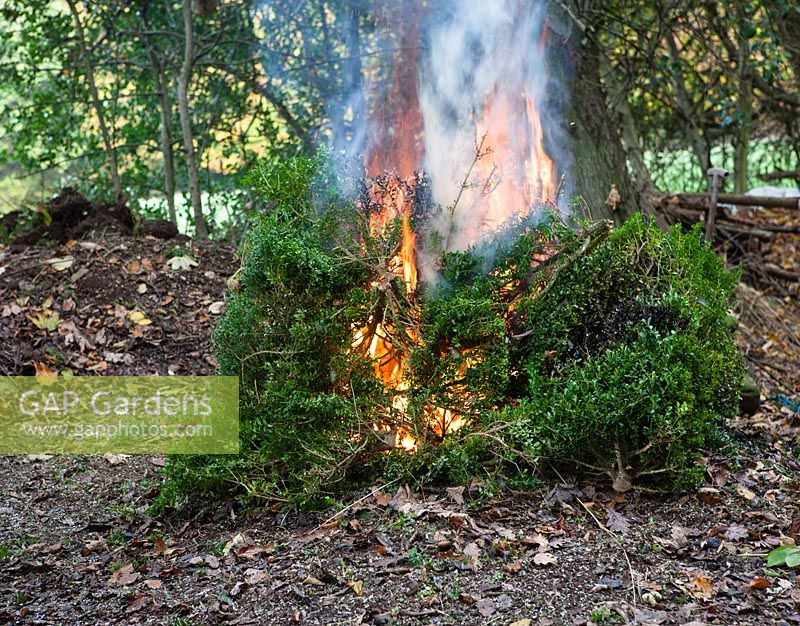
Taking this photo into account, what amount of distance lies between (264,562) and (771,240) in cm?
684

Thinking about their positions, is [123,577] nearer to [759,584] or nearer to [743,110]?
[759,584]

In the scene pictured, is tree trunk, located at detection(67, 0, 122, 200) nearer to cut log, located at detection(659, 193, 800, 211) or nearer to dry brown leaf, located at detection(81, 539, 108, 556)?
dry brown leaf, located at detection(81, 539, 108, 556)

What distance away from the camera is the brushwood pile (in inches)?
163

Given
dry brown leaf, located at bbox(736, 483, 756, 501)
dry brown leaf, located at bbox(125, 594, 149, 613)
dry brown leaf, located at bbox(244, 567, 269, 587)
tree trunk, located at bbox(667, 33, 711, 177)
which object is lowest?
dry brown leaf, located at bbox(125, 594, 149, 613)

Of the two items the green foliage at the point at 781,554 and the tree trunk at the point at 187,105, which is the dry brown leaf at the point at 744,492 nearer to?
the green foliage at the point at 781,554

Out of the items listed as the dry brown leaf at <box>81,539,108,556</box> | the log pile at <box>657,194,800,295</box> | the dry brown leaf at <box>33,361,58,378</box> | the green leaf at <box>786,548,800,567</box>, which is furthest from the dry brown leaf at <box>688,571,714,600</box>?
the log pile at <box>657,194,800,295</box>

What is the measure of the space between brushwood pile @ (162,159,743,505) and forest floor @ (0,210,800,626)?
175mm

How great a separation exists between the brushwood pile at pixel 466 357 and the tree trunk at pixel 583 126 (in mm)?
1444

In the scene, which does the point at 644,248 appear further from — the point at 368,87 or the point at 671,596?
the point at 368,87

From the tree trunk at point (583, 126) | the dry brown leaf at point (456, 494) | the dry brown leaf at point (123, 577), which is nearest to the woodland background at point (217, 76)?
the tree trunk at point (583, 126)

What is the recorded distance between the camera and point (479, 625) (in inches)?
125

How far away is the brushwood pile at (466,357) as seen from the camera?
163 inches

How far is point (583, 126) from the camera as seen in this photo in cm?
628

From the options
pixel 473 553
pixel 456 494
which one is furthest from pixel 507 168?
pixel 473 553
